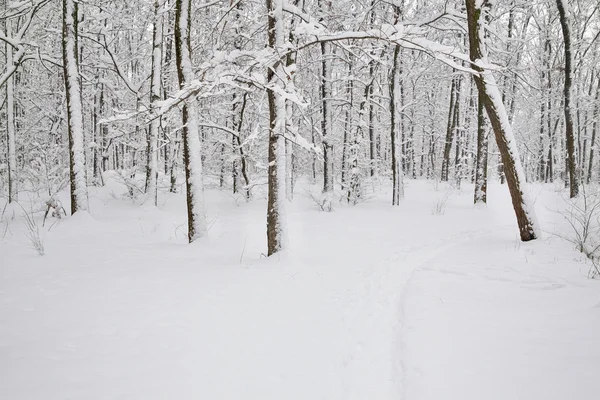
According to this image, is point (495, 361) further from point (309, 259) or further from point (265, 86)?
point (265, 86)

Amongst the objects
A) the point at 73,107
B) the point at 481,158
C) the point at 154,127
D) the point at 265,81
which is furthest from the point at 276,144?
the point at 481,158

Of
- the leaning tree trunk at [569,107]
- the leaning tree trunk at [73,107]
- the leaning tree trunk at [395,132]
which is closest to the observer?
the leaning tree trunk at [73,107]

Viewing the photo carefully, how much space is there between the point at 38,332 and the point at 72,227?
6.69 meters

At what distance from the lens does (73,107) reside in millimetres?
9805

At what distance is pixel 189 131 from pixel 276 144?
2437 millimetres

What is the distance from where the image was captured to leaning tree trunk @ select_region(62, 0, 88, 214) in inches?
382

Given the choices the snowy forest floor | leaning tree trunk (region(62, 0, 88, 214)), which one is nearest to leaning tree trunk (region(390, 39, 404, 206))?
the snowy forest floor

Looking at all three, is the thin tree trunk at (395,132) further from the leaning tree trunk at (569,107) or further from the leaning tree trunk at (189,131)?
the leaning tree trunk at (189,131)

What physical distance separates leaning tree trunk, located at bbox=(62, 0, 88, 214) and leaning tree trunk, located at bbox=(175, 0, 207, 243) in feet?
14.8

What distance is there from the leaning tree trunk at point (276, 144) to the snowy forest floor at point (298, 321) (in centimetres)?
59

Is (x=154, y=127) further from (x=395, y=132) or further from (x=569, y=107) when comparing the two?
(x=569, y=107)

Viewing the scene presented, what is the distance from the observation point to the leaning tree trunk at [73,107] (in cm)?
970

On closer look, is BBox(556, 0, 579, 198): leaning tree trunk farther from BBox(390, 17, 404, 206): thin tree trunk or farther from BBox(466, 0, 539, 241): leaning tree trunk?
BBox(466, 0, 539, 241): leaning tree trunk

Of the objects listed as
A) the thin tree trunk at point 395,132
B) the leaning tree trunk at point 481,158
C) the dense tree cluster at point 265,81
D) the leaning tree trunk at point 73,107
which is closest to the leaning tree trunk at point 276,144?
the dense tree cluster at point 265,81
